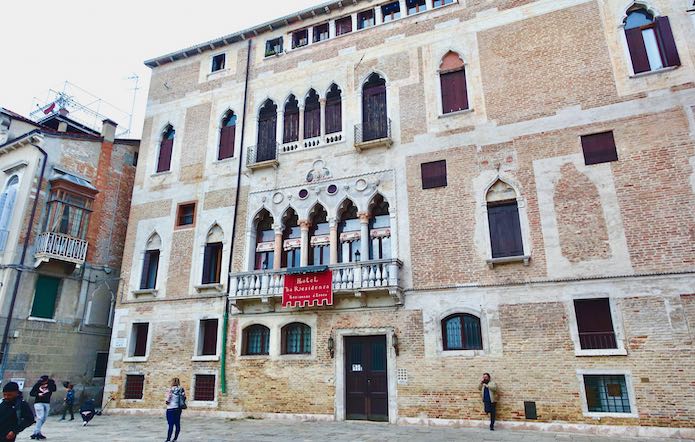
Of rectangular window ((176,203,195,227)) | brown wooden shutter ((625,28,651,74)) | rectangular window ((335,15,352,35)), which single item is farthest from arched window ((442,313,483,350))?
rectangular window ((335,15,352,35))

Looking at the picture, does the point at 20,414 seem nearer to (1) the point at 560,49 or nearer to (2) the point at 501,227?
(2) the point at 501,227

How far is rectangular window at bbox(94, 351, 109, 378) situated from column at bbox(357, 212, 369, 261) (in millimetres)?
12422

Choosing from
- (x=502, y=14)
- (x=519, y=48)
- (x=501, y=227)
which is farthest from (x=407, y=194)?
(x=502, y=14)

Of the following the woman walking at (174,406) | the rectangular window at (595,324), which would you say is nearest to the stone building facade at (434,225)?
the rectangular window at (595,324)

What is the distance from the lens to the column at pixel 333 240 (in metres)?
16.4

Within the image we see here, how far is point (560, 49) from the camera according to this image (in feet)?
51.2

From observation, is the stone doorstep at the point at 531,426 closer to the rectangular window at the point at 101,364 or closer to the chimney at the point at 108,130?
the rectangular window at the point at 101,364

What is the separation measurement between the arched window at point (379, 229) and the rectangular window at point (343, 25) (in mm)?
7845

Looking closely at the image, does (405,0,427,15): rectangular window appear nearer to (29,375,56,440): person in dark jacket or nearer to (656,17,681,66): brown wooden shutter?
(656,17,681,66): brown wooden shutter

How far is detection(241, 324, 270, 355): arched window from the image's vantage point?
16.7 m

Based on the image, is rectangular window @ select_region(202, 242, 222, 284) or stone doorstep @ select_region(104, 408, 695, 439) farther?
rectangular window @ select_region(202, 242, 222, 284)

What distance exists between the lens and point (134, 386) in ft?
59.0

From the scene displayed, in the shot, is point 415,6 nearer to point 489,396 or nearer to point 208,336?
point 489,396

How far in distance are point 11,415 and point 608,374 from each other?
1284 cm
